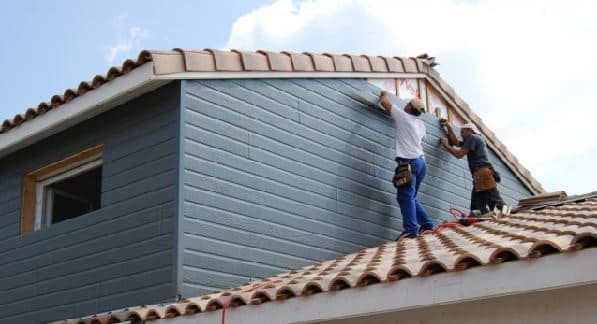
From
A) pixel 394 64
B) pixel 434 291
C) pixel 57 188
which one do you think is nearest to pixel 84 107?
pixel 57 188

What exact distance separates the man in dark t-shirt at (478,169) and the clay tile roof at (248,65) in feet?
3.20

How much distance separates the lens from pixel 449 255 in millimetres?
5875

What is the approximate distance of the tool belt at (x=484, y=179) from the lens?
471 inches

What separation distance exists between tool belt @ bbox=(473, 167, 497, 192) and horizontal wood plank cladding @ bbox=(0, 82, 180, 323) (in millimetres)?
5176

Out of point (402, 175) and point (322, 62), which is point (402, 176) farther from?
point (322, 62)

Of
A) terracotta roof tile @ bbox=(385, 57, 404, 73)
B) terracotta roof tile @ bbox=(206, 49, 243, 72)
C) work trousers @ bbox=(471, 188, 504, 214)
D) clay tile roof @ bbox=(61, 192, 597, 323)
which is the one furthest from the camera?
work trousers @ bbox=(471, 188, 504, 214)

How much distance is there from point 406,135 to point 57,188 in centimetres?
443

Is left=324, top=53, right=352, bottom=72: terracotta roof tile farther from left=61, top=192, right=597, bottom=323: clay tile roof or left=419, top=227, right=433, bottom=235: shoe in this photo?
left=61, top=192, right=597, bottom=323: clay tile roof

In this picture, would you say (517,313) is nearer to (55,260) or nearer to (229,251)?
(229,251)

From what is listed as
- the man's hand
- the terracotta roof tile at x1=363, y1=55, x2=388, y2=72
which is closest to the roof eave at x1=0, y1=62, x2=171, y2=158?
the terracotta roof tile at x1=363, y1=55, x2=388, y2=72

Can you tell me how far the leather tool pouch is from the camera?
1045 cm

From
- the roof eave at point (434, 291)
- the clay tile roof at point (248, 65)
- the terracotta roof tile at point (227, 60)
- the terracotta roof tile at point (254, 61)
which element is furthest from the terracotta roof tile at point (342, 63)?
the roof eave at point (434, 291)

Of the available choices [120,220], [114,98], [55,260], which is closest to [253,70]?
[114,98]

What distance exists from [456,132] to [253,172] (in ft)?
16.5
